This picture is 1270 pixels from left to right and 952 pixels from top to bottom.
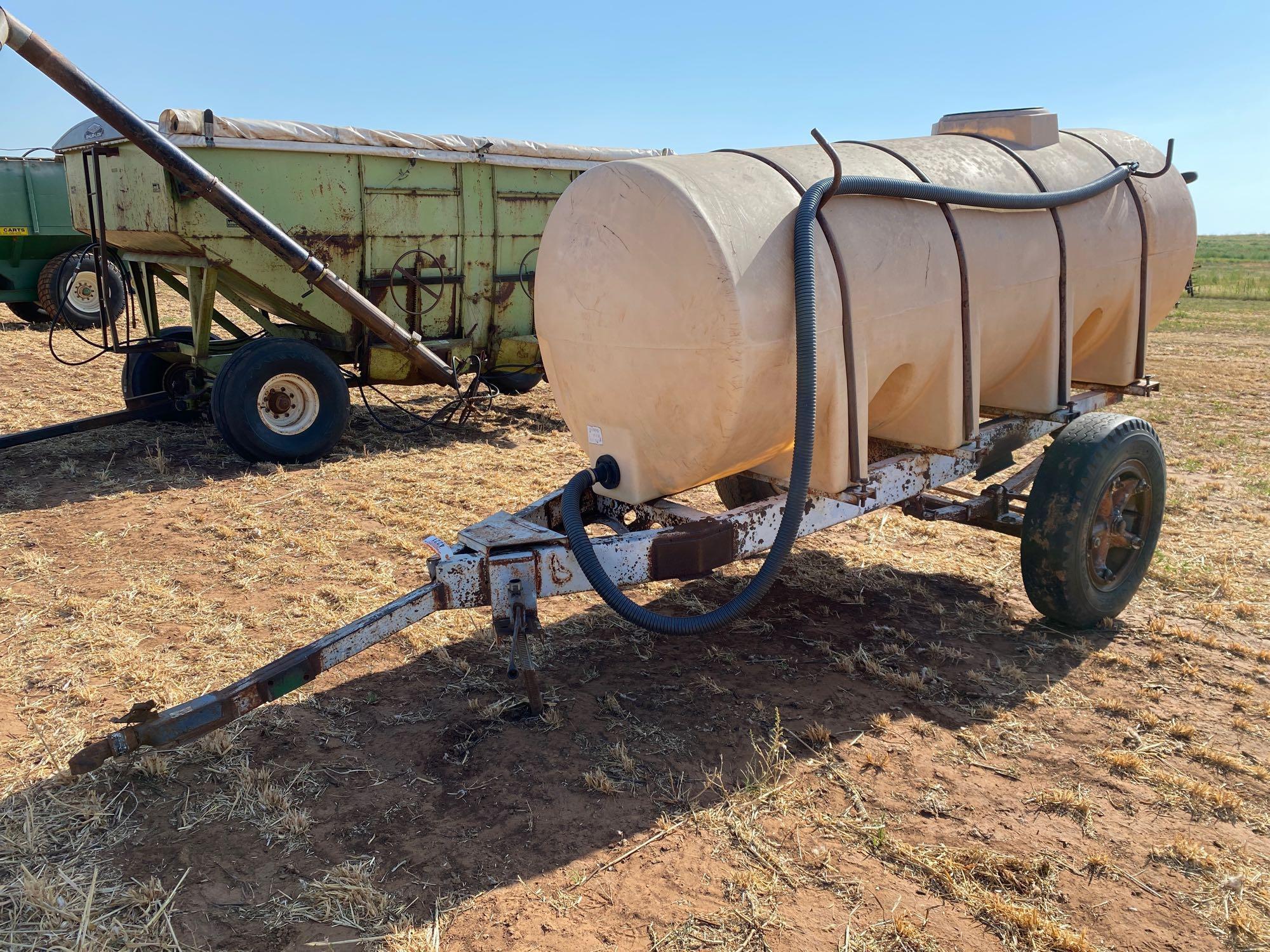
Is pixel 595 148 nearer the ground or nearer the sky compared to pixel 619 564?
nearer the sky

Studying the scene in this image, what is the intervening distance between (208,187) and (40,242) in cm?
1105

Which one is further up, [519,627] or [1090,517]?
[1090,517]

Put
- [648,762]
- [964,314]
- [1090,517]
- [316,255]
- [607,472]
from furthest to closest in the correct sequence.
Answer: [316,255] < [1090,517] < [964,314] < [607,472] < [648,762]

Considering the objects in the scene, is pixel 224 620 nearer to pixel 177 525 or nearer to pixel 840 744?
pixel 177 525

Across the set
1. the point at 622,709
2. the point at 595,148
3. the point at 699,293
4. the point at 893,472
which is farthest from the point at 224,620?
the point at 595,148

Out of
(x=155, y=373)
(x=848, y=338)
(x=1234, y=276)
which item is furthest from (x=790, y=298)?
(x=1234, y=276)

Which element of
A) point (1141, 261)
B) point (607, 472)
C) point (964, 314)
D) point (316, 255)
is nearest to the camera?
point (607, 472)

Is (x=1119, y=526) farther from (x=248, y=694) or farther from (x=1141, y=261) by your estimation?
(x=248, y=694)

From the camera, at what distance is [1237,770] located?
3623mm

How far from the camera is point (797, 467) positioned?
3.49 m

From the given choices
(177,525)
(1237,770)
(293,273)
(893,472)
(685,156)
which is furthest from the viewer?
(293,273)

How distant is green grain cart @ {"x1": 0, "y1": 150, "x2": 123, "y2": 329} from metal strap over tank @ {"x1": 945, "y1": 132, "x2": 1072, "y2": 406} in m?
13.4

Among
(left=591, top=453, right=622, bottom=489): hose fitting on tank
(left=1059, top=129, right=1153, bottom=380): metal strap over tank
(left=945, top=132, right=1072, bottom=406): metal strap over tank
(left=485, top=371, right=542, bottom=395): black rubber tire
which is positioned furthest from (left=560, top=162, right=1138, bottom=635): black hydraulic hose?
(left=485, top=371, right=542, bottom=395): black rubber tire

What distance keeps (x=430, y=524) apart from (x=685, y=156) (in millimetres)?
3374
